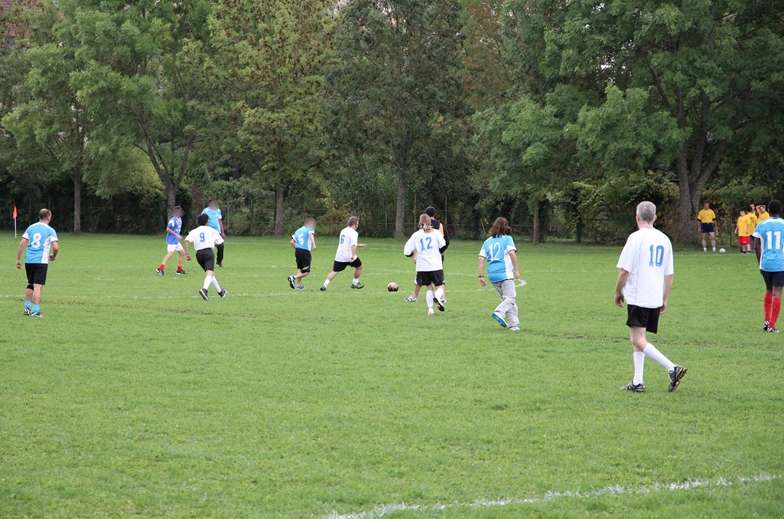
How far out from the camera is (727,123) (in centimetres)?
4125

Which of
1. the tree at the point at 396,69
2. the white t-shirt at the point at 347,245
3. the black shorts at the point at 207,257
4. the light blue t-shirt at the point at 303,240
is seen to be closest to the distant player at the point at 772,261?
the white t-shirt at the point at 347,245

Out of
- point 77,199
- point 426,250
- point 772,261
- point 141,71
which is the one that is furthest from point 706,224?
point 77,199

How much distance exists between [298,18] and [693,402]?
48.9 metres

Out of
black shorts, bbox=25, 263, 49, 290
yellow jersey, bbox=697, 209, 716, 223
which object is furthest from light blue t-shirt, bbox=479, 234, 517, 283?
yellow jersey, bbox=697, 209, 716, 223

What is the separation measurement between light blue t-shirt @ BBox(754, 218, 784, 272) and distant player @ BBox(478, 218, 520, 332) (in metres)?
3.59

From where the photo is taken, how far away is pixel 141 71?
57625 mm

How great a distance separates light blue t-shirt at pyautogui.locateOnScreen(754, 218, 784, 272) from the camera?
606 inches

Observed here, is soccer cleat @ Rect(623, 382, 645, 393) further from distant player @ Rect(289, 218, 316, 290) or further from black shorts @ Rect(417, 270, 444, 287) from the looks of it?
distant player @ Rect(289, 218, 316, 290)

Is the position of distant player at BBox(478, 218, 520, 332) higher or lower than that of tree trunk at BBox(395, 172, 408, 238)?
lower

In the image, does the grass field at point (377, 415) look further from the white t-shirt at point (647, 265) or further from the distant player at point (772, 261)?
the white t-shirt at point (647, 265)

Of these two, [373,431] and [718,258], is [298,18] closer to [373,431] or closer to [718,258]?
[718,258]

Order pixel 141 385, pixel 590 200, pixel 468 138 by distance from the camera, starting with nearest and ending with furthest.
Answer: pixel 141 385 → pixel 590 200 → pixel 468 138

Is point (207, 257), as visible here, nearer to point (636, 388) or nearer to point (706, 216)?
point (636, 388)

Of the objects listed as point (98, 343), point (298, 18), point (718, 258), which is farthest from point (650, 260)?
point (298, 18)
